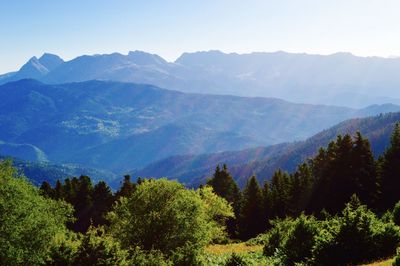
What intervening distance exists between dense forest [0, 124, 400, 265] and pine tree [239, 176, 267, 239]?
7.6 inches

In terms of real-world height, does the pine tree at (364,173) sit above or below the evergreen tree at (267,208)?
above

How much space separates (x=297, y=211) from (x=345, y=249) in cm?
4825

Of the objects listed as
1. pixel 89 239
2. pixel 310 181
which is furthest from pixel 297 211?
pixel 89 239

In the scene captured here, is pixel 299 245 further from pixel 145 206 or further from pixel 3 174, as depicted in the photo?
pixel 3 174

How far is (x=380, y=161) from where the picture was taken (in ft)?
246

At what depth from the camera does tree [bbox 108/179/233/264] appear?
4484cm

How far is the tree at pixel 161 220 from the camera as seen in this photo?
44.8m

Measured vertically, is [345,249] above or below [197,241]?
above

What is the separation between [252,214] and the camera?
86.5 m

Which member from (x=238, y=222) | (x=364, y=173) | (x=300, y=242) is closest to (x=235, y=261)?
(x=300, y=242)

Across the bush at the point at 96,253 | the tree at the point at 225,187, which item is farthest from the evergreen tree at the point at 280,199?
the bush at the point at 96,253

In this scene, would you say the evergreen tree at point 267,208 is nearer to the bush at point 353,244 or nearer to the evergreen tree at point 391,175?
the evergreen tree at point 391,175

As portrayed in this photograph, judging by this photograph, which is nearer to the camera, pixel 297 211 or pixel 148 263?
pixel 148 263

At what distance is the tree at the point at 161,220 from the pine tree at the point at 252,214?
36835 millimetres
